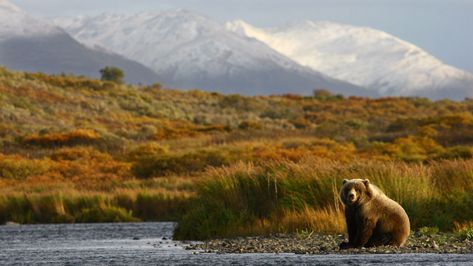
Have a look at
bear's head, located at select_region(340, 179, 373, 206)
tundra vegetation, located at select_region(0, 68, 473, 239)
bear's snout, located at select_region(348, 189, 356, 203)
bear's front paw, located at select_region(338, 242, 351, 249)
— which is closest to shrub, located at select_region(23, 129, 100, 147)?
tundra vegetation, located at select_region(0, 68, 473, 239)

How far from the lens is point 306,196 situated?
28047 millimetres

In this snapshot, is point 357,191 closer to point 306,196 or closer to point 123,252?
point 123,252

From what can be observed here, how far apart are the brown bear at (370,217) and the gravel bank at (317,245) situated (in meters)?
0.17

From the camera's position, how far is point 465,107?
365ft

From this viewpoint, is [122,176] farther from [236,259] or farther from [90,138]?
[236,259]

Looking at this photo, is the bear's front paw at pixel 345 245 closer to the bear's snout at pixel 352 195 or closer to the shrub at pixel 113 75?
the bear's snout at pixel 352 195

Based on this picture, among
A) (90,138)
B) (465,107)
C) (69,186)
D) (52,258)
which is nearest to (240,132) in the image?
(90,138)

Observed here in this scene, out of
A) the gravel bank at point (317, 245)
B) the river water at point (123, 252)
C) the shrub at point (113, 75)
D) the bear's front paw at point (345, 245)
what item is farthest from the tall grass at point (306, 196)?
the shrub at point (113, 75)

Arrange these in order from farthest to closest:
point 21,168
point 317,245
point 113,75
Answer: point 113,75 < point 21,168 < point 317,245

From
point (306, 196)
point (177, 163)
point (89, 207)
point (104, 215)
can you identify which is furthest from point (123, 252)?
point (177, 163)

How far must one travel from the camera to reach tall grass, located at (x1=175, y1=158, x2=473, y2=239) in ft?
89.2

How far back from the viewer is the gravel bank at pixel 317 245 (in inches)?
851

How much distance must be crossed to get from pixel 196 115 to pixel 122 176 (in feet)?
167

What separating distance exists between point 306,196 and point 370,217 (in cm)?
684
